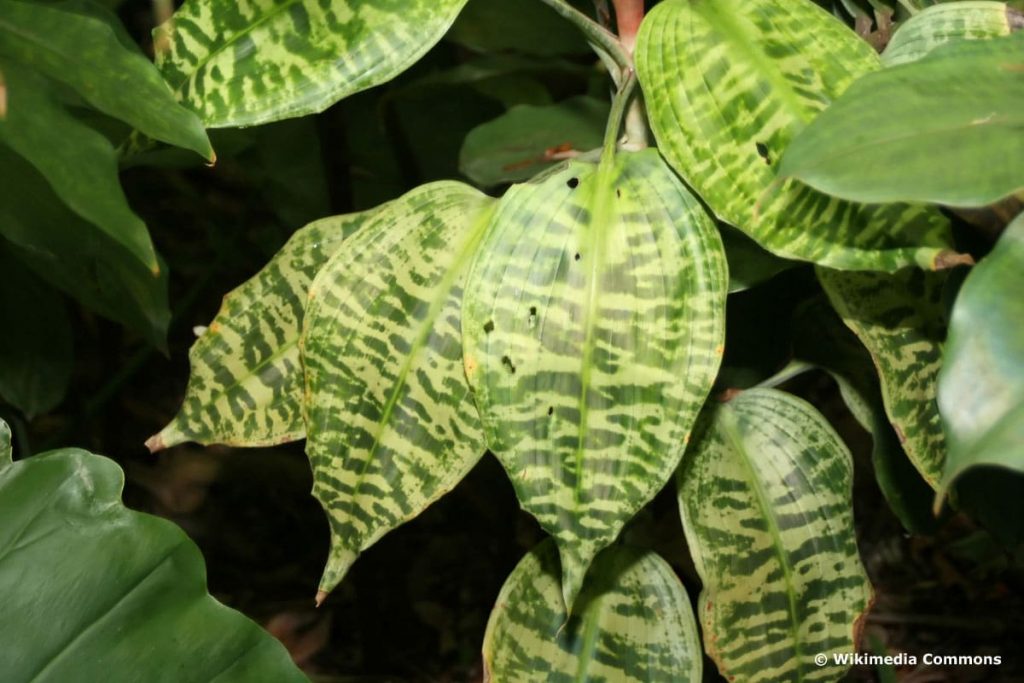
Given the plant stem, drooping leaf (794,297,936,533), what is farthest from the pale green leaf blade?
drooping leaf (794,297,936,533)

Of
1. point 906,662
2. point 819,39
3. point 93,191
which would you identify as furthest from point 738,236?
point 906,662

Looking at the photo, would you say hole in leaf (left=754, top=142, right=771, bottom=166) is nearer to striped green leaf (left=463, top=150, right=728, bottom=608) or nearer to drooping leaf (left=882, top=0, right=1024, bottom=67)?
striped green leaf (left=463, top=150, right=728, bottom=608)

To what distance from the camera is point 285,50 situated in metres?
0.69

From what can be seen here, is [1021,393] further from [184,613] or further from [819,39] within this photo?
[184,613]

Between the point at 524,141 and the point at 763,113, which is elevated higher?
the point at 763,113

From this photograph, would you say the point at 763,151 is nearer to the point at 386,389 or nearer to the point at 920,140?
the point at 920,140

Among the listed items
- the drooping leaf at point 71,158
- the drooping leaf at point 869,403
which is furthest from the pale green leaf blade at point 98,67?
the drooping leaf at point 869,403

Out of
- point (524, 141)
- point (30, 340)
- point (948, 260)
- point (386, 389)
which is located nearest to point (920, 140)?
point (948, 260)

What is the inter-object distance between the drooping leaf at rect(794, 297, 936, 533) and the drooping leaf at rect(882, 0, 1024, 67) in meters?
0.28

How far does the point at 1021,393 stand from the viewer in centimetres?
45

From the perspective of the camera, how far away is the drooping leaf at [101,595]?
0.65m

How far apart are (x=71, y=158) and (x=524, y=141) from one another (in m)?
0.58

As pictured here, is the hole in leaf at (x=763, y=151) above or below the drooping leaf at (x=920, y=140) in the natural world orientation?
below

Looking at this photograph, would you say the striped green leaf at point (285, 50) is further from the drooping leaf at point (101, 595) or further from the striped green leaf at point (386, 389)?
the drooping leaf at point (101, 595)
